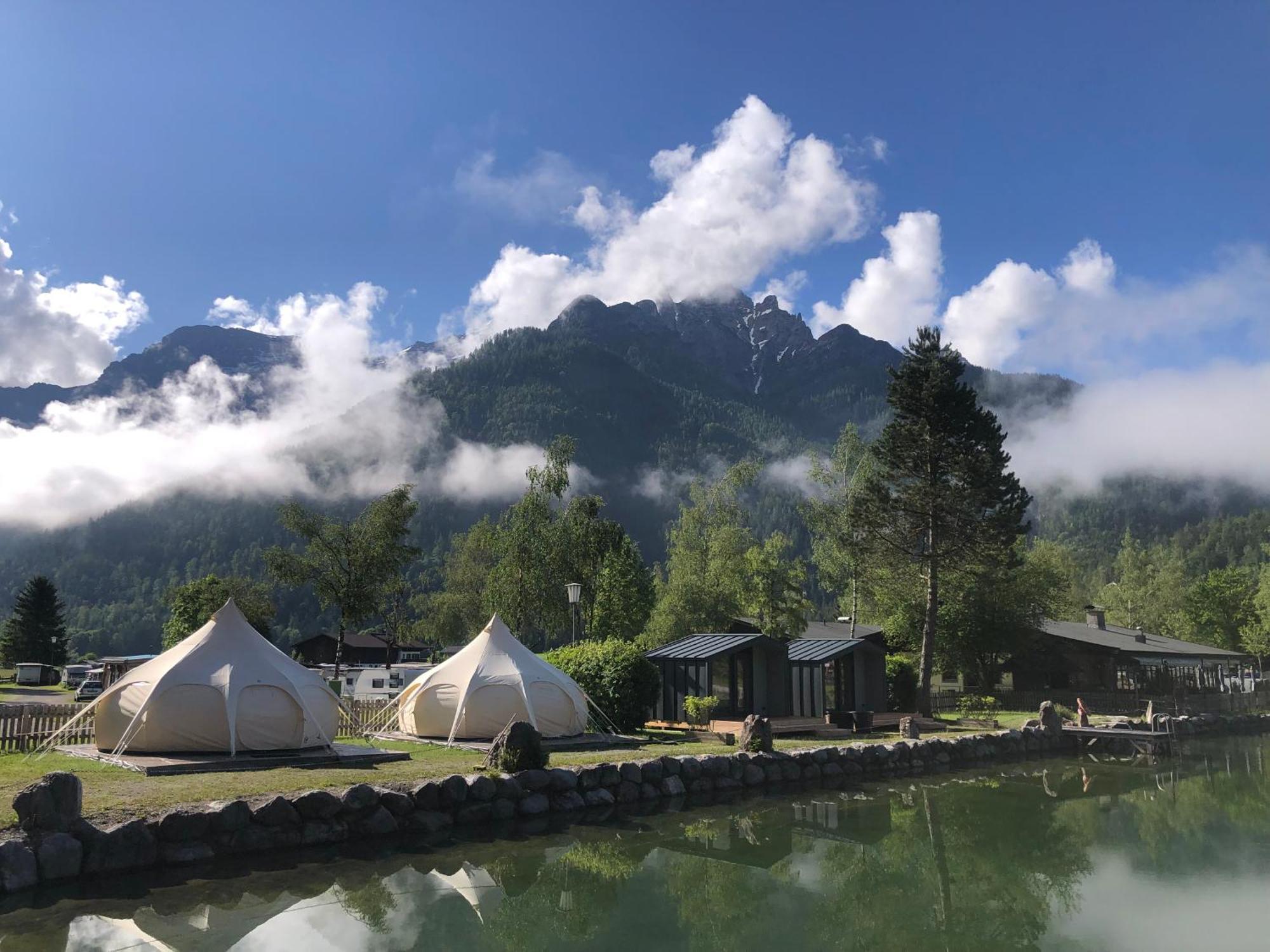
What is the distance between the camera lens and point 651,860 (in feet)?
38.1

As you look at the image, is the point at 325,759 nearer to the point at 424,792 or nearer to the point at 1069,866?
the point at 424,792

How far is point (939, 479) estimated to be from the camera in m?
30.4

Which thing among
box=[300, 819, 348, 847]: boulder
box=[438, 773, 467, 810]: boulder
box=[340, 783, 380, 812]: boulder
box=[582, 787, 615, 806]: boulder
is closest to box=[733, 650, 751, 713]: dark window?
box=[582, 787, 615, 806]: boulder

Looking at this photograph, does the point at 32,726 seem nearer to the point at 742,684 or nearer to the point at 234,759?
the point at 234,759

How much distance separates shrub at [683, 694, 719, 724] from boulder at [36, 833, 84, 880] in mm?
16722

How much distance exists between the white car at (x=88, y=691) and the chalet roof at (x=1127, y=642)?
139ft

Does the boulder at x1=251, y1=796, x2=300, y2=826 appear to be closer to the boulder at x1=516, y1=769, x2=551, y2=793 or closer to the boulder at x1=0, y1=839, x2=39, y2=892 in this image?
the boulder at x1=0, y1=839, x2=39, y2=892

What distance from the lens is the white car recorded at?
3844 cm

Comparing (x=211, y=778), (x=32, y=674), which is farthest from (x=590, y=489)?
(x=211, y=778)

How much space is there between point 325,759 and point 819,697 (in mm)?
17166

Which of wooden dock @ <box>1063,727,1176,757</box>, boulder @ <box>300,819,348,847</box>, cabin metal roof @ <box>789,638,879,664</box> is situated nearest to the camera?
boulder @ <box>300,819,348,847</box>

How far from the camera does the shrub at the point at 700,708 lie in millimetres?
24078

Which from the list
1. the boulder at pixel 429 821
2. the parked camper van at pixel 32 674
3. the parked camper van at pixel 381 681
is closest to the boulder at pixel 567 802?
the boulder at pixel 429 821

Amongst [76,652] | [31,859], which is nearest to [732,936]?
[31,859]
